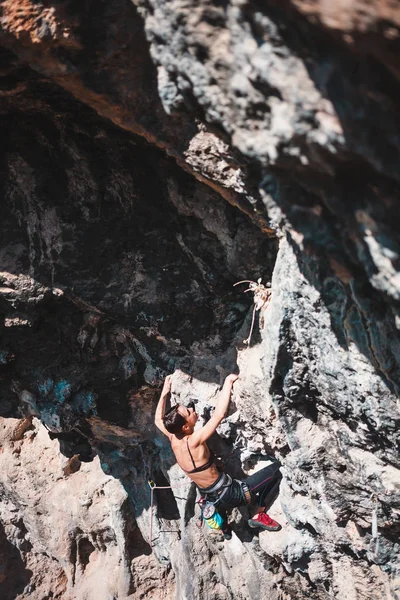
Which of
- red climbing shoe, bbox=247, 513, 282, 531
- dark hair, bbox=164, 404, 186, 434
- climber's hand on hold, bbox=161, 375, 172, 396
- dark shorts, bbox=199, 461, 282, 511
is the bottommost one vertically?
red climbing shoe, bbox=247, 513, 282, 531

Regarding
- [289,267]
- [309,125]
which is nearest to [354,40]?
[309,125]

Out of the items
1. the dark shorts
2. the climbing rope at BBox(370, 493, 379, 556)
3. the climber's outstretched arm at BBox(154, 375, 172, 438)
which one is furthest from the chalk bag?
the climbing rope at BBox(370, 493, 379, 556)

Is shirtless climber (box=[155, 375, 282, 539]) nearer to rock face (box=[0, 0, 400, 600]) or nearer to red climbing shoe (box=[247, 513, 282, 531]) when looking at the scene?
red climbing shoe (box=[247, 513, 282, 531])

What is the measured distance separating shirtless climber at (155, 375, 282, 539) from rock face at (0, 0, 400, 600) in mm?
122

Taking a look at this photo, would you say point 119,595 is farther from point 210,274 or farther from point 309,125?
point 309,125

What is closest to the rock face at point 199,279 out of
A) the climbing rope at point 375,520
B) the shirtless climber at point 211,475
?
the climbing rope at point 375,520

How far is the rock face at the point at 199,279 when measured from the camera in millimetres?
1443

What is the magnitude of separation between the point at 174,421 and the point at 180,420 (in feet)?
0.14

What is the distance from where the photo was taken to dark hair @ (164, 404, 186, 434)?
3289mm

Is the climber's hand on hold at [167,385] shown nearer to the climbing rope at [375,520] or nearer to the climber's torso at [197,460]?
the climber's torso at [197,460]

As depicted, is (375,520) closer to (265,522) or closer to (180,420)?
(265,522)

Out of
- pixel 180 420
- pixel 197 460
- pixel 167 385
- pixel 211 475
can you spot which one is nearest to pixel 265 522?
pixel 211 475

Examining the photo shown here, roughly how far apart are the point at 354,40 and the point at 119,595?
16.1 ft

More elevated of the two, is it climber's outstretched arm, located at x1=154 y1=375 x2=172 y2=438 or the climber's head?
the climber's head
